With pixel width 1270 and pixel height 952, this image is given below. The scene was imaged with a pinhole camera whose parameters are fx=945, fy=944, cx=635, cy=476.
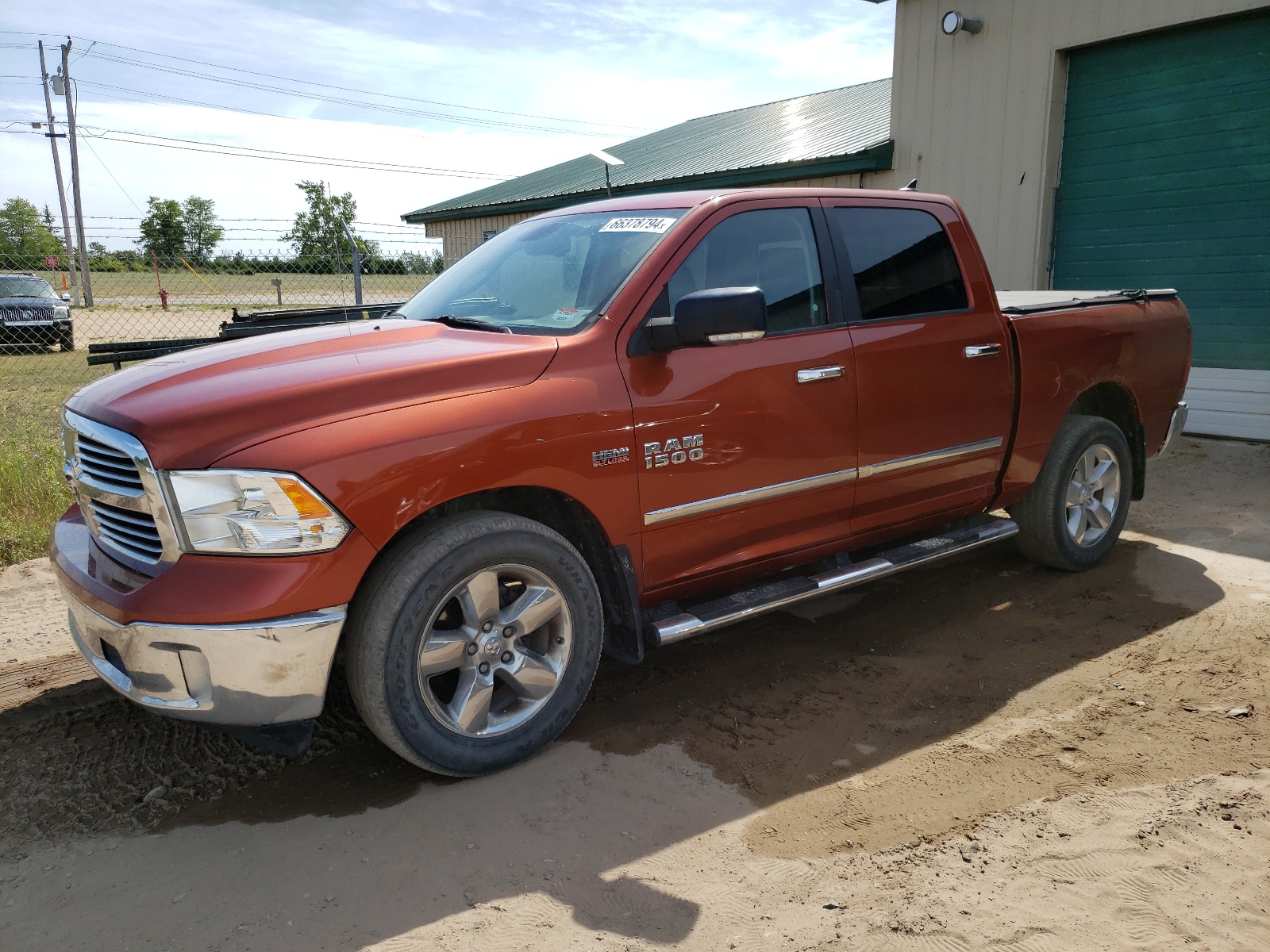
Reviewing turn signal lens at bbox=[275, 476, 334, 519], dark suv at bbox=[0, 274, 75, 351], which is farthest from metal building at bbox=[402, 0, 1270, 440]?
dark suv at bbox=[0, 274, 75, 351]

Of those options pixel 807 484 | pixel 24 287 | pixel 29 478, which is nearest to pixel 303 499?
pixel 807 484

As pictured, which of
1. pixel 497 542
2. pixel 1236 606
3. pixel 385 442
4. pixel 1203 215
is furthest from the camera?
pixel 1203 215

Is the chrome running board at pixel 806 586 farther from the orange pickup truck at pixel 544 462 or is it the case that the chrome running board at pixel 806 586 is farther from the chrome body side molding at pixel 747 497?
the chrome body side molding at pixel 747 497

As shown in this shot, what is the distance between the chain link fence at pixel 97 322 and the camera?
5961mm

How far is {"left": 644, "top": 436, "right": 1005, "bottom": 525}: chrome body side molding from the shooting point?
11.8 ft

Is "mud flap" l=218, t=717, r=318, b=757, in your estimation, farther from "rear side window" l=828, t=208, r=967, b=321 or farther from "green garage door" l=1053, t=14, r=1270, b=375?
"green garage door" l=1053, t=14, r=1270, b=375

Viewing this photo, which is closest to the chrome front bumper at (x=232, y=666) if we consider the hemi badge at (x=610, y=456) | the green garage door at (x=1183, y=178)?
the hemi badge at (x=610, y=456)

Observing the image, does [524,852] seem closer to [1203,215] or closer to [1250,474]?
[1250,474]

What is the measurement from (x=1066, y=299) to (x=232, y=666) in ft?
15.7

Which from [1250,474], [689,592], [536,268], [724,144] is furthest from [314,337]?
[724,144]

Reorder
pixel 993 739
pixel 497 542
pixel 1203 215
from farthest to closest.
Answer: pixel 1203 215 → pixel 993 739 → pixel 497 542

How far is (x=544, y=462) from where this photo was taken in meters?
3.22

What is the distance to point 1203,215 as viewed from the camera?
8.76m

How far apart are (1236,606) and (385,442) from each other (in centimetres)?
454
